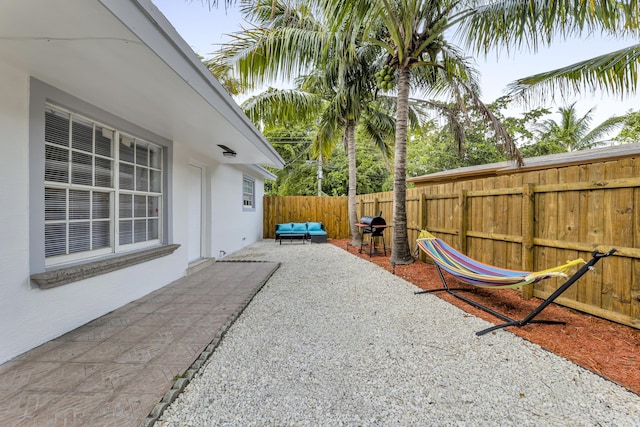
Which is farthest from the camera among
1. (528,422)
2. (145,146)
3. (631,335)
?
(145,146)

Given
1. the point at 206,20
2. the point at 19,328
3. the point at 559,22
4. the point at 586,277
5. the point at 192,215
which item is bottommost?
the point at 19,328

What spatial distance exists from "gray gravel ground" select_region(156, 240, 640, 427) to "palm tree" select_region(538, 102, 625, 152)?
16.7 meters

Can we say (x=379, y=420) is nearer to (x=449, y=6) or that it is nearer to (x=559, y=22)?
(x=559, y=22)

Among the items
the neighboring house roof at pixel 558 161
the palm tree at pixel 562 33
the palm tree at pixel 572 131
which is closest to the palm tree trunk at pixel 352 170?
the neighboring house roof at pixel 558 161

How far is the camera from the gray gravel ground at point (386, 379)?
1653 mm

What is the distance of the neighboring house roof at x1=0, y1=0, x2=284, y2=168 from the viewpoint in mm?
1568

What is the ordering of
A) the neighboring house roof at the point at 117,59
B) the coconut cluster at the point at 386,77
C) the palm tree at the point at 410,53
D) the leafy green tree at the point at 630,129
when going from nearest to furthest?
the neighboring house roof at the point at 117,59 < the palm tree at the point at 410,53 < the coconut cluster at the point at 386,77 < the leafy green tree at the point at 630,129

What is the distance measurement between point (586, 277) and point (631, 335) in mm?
635

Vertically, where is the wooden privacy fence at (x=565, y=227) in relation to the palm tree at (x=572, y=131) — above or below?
below

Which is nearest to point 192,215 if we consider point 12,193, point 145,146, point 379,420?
point 145,146

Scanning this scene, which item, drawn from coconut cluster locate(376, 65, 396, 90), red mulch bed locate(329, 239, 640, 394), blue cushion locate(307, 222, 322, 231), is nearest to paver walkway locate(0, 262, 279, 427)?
red mulch bed locate(329, 239, 640, 394)

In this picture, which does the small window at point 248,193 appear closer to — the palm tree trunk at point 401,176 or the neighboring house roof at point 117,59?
the palm tree trunk at point 401,176

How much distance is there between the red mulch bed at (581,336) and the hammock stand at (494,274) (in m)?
0.10

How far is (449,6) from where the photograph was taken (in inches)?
191
